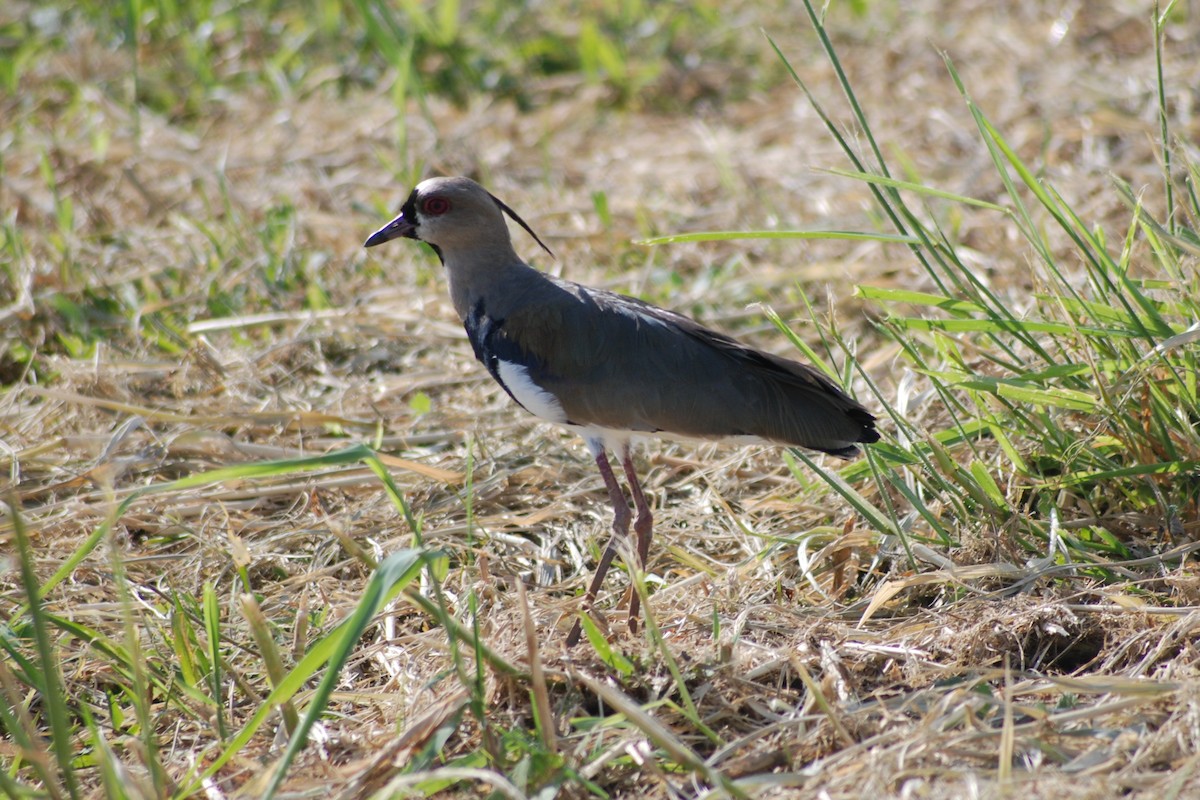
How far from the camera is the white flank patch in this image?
141 inches

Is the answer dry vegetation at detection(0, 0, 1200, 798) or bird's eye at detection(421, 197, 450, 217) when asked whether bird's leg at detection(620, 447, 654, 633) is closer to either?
dry vegetation at detection(0, 0, 1200, 798)

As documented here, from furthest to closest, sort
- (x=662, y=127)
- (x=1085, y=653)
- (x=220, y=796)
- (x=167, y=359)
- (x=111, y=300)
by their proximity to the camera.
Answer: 1. (x=662, y=127)
2. (x=111, y=300)
3. (x=167, y=359)
4. (x=1085, y=653)
5. (x=220, y=796)

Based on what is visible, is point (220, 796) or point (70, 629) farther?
point (70, 629)

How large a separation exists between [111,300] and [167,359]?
2.29ft

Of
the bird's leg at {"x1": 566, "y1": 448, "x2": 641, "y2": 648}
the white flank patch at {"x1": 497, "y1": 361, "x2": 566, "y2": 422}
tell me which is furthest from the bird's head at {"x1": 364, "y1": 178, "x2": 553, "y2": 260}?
the bird's leg at {"x1": 566, "y1": 448, "x2": 641, "y2": 648}

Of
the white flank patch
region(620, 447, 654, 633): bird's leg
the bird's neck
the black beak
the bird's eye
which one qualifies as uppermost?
the bird's eye

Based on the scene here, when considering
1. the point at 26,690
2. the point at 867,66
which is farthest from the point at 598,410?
the point at 867,66

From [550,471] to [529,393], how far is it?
0.65 meters

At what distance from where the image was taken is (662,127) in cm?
704

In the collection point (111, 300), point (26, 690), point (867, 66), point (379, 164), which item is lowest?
point (26, 690)

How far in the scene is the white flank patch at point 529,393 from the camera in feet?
11.8

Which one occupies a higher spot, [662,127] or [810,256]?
[662,127]

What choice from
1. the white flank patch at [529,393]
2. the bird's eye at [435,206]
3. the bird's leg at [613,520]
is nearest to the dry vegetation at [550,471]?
the bird's leg at [613,520]

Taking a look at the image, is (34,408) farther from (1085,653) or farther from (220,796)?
(1085,653)
